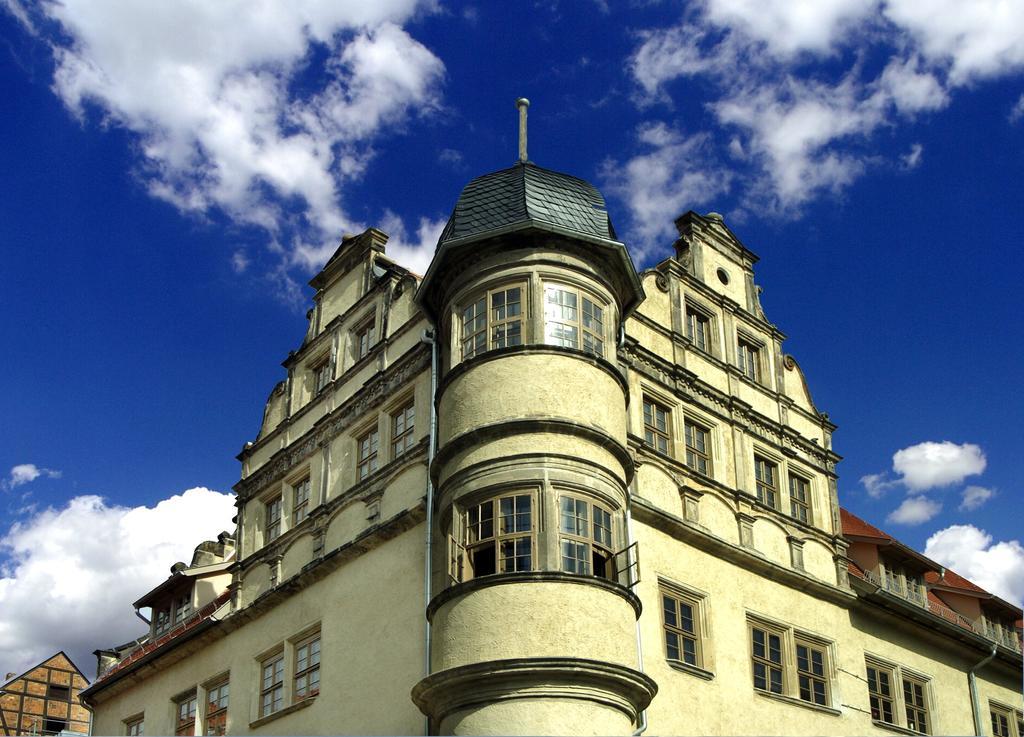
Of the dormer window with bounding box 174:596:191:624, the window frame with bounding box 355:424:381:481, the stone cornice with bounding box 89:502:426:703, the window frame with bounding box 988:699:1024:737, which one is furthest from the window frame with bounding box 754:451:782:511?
the dormer window with bounding box 174:596:191:624

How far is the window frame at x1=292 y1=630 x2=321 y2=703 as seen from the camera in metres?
25.4

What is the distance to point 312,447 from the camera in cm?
2905

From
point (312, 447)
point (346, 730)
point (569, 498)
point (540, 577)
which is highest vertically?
point (312, 447)

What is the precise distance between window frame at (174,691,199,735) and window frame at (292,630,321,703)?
436cm

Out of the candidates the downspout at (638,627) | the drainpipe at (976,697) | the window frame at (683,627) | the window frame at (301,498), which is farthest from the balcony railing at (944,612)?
the window frame at (301,498)

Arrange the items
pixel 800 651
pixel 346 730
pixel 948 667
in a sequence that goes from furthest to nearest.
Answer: pixel 948 667 → pixel 800 651 → pixel 346 730

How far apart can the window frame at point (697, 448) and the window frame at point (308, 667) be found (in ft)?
27.4

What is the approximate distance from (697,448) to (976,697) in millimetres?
10149

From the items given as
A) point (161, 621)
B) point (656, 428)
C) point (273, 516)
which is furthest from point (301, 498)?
point (161, 621)

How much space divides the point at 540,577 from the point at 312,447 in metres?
10.5

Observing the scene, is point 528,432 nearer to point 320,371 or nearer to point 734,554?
point 734,554

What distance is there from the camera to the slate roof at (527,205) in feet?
77.5

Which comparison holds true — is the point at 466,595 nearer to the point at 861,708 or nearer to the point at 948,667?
the point at 861,708

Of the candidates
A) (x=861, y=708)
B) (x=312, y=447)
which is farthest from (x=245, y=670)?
(x=861, y=708)
